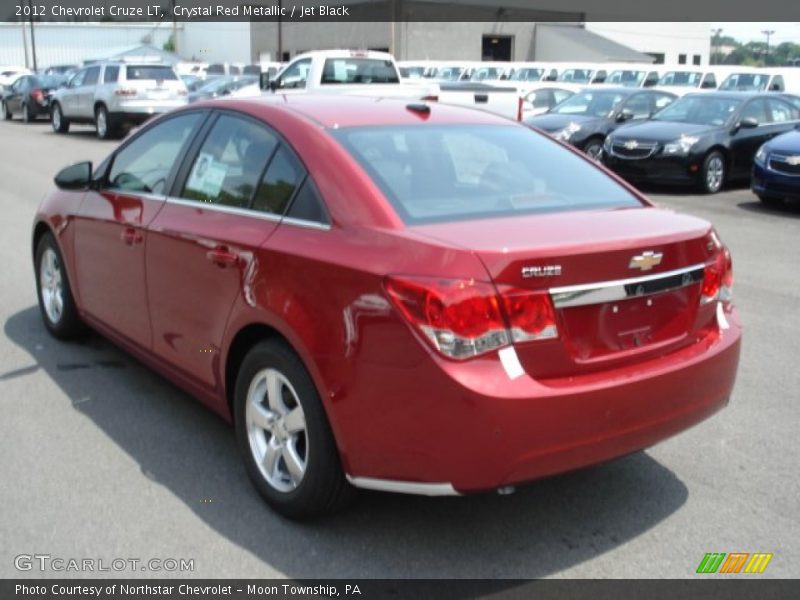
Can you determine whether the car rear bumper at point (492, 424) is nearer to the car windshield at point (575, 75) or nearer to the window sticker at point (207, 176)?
the window sticker at point (207, 176)

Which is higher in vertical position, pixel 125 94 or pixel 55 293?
pixel 55 293

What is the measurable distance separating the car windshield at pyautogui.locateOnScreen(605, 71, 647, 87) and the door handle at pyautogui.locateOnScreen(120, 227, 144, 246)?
28.5 m

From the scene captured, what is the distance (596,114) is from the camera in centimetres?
1744

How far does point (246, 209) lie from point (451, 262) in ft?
4.24

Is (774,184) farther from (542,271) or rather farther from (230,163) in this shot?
(542,271)

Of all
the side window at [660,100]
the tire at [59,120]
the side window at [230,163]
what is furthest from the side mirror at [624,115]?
the tire at [59,120]

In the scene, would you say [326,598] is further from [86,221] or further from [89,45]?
[89,45]

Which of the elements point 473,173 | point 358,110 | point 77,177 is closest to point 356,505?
point 473,173

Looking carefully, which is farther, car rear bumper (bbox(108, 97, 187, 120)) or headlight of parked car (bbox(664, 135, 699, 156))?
car rear bumper (bbox(108, 97, 187, 120))

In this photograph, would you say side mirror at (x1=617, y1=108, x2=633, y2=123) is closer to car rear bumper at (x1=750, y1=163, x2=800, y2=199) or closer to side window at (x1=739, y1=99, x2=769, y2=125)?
side window at (x1=739, y1=99, x2=769, y2=125)

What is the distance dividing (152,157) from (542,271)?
271cm

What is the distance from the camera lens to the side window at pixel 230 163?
4168mm

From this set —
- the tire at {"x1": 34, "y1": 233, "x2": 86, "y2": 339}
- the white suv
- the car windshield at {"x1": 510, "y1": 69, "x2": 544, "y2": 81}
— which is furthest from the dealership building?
the tire at {"x1": 34, "y1": 233, "x2": 86, "y2": 339}

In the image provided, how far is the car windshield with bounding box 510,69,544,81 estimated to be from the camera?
1401 inches
